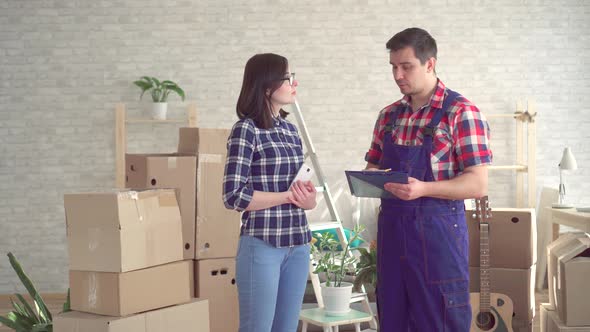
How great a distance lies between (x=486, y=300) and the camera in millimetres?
4016

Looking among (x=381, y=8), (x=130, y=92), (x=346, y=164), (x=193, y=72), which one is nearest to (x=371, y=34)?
(x=381, y=8)

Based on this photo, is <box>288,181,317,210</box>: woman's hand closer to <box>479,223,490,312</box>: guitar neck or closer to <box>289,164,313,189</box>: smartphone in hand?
<box>289,164,313,189</box>: smartphone in hand

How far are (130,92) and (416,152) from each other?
194 inches

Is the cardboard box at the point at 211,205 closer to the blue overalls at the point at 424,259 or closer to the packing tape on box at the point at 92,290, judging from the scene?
the packing tape on box at the point at 92,290

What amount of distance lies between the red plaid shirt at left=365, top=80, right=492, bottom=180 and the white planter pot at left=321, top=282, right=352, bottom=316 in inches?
75.9

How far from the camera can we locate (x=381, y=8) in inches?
279

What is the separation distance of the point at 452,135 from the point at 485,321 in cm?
190

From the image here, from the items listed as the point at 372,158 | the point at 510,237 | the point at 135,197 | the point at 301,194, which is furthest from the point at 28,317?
the point at 510,237

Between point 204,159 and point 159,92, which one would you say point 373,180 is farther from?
point 159,92

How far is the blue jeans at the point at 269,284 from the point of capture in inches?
103

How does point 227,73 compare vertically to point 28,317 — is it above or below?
above

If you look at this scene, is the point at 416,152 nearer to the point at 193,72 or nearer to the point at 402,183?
the point at 402,183

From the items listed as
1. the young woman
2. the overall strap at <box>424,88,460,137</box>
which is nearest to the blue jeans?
the young woman

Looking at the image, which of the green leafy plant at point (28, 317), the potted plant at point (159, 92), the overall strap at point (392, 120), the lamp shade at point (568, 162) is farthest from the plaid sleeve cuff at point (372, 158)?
the potted plant at point (159, 92)
